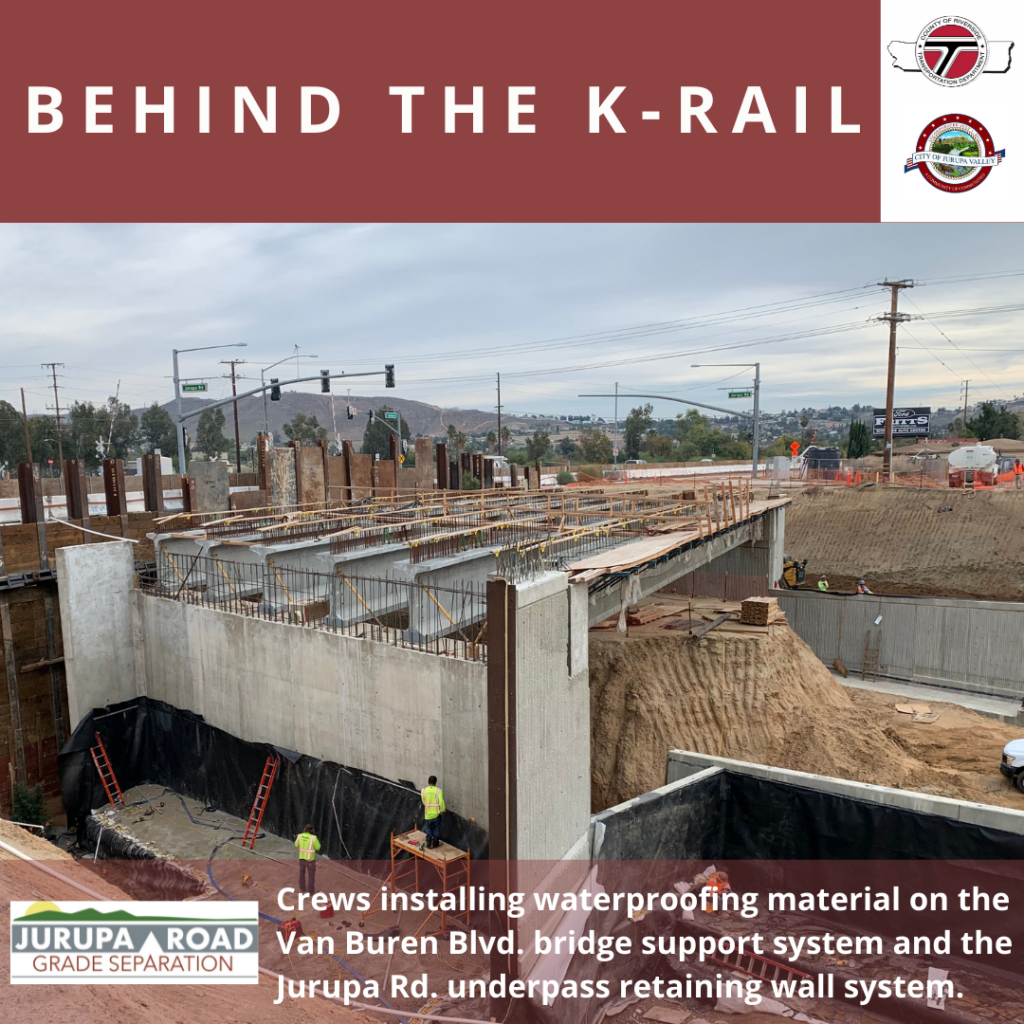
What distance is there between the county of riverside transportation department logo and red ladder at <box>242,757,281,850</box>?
23551 millimetres

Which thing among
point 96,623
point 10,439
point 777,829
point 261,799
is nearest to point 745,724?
point 777,829

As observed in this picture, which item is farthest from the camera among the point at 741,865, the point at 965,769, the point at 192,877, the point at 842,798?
the point at 965,769

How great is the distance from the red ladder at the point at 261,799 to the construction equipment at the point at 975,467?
39.1 metres

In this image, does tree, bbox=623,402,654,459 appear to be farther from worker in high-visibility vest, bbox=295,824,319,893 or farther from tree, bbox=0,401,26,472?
worker in high-visibility vest, bbox=295,824,319,893

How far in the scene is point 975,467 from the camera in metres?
41.1

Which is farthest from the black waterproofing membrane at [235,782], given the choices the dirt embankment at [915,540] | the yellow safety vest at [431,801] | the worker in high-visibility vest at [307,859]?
the dirt embankment at [915,540]

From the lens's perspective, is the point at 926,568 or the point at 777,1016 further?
the point at 926,568

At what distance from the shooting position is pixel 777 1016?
12.9 metres

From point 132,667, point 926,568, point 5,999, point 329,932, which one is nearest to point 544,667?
point 329,932

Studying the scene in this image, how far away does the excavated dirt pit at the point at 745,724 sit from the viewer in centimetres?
1806

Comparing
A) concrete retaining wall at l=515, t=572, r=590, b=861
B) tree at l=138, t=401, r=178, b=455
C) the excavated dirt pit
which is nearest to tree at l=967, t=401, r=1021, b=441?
the excavated dirt pit

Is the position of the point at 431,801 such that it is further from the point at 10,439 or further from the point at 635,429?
the point at 635,429

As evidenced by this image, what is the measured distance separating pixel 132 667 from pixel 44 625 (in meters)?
2.47

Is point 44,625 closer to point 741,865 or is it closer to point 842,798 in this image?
point 741,865
